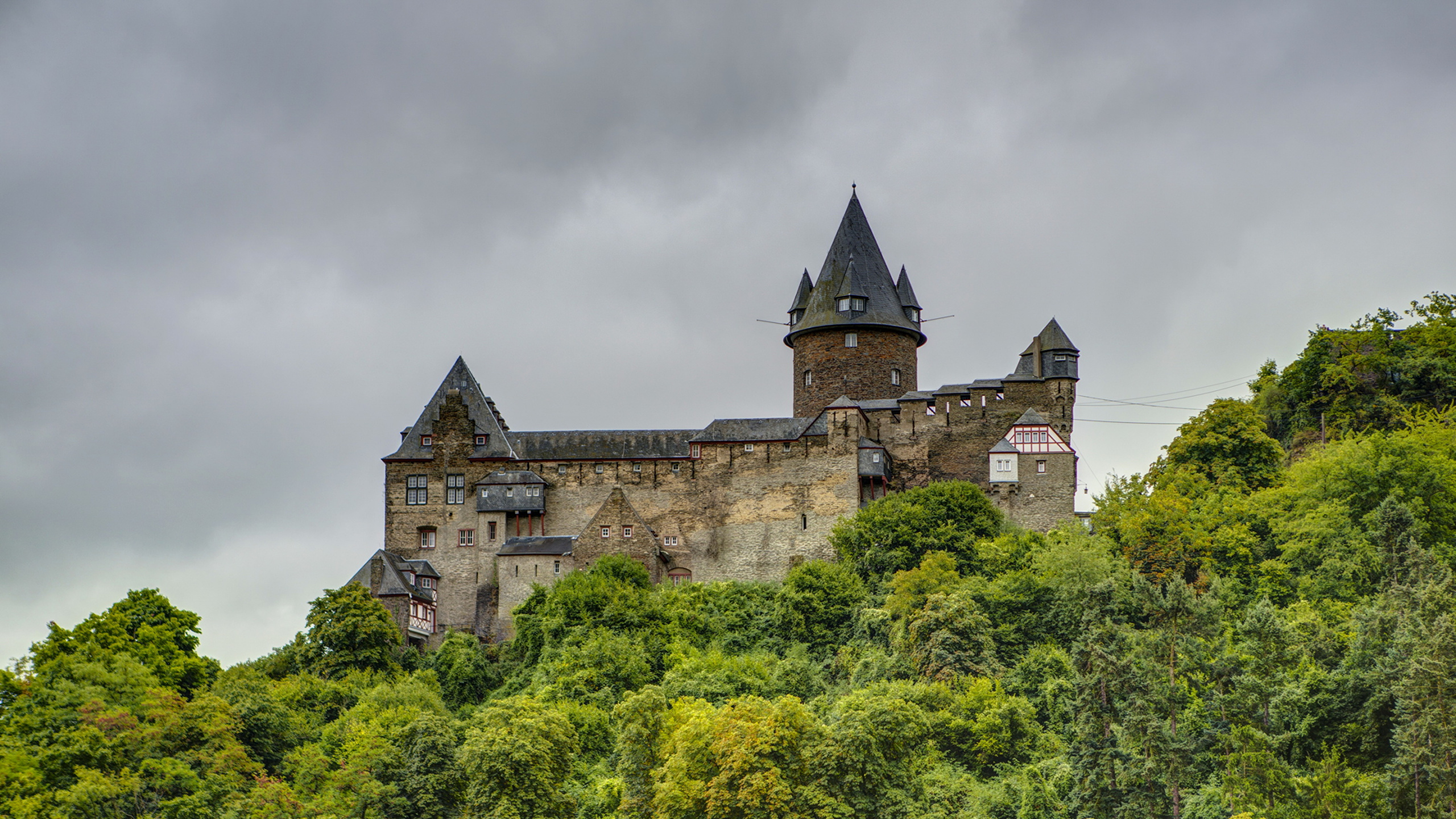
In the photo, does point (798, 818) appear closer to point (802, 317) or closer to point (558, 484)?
point (558, 484)

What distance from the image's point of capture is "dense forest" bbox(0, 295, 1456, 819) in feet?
150

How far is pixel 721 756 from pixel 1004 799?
22.8ft

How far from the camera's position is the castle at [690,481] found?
213 ft

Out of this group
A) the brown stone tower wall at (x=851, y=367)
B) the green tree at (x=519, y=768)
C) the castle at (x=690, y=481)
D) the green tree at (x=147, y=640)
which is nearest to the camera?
the green tree at (x=519, y=768)

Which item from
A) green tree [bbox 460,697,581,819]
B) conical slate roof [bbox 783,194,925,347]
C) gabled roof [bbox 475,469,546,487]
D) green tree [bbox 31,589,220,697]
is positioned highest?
conical slate roof [bbox 783,194,925,347]

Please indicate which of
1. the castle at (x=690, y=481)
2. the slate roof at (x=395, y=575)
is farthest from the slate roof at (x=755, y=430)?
the slate roof at (x=395, y=575)

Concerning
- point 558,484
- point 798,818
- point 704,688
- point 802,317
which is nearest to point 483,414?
point 558,484

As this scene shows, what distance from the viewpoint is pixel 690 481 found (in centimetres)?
6694

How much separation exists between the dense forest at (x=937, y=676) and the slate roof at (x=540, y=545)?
8.79 ft

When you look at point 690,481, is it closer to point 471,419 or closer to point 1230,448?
point 471,419

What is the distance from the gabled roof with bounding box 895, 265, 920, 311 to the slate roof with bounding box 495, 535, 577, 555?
1452 cm

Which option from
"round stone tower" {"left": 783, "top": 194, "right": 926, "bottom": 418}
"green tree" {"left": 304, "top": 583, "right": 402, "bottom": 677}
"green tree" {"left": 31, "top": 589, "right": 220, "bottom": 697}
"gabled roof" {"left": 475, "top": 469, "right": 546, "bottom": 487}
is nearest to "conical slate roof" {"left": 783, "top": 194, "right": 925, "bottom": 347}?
"round stone tower" {"left": 783, "top": 194, "right": 926, "bottom": 418}

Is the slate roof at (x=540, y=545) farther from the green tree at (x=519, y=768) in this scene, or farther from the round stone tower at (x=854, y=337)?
the green tree at (x=519, y=768)

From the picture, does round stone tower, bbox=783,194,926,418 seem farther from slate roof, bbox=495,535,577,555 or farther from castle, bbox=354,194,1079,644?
slate roof, bbox=495,535,577,555
